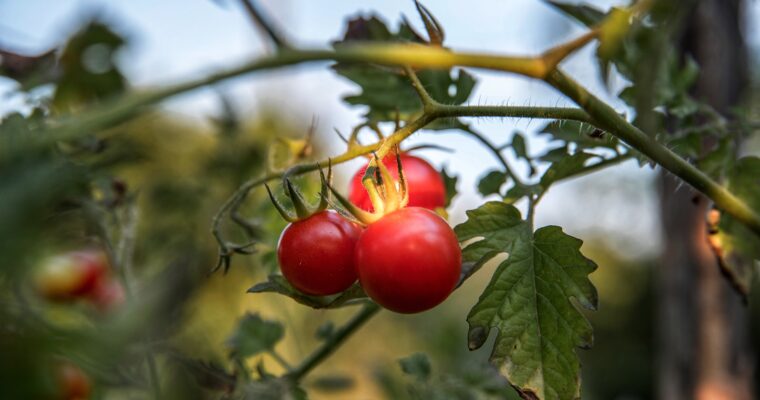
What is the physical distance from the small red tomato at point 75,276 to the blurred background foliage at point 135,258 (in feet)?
0.09

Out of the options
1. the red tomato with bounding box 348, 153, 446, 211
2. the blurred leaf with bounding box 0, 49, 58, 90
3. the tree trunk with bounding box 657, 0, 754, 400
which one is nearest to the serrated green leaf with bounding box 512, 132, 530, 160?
the red tomato with bounding box 348, 153, 446, 211

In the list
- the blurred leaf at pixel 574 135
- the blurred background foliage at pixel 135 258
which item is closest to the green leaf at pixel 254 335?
the blurred background foliage at pixel 135 258

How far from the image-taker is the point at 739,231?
28.8 inches

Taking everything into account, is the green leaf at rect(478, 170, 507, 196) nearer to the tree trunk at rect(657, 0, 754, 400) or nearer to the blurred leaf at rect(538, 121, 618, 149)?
the blurred leaf at rect(538, 121, 618, 149)

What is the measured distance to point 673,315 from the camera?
1572 mm

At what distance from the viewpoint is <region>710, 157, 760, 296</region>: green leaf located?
71cm

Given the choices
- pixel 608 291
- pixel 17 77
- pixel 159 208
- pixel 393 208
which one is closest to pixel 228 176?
A: pixel 159 208

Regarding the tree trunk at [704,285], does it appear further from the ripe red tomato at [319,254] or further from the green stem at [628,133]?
the ripe red tomato at [319,254]

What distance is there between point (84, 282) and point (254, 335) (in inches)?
15.6

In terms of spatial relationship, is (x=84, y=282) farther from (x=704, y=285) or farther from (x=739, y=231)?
(x=704, y=285)

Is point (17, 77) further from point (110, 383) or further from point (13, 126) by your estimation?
point (13, 126)

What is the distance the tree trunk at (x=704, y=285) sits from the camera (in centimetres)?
143

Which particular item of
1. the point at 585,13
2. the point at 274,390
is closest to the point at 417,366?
the point at 274,390

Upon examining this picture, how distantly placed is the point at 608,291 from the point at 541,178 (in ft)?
21.2
